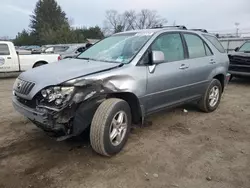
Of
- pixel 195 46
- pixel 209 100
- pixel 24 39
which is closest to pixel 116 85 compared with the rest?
pixel 195 46

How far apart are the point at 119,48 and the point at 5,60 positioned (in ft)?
27.9

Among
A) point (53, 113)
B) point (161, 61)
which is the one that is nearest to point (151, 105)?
point (161, 61)

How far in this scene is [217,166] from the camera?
3189 millimetres

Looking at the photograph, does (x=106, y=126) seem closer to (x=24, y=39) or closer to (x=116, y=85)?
(x=116, y=85)

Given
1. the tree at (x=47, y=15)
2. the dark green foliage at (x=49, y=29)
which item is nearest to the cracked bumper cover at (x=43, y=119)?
the dark green foliage at (x=49, y=29)

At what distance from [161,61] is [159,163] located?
59.3 inches

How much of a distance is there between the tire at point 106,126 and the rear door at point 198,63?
1.79 m

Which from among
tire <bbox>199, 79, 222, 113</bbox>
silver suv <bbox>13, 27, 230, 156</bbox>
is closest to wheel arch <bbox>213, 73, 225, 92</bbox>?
tire <bbox>199, 79, 222, 113</bbox>

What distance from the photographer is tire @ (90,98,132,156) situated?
3121 mm

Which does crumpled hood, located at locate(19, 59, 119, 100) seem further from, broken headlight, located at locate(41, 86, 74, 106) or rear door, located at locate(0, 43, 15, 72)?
rear door, located at locate(0, 43, 15, 72)

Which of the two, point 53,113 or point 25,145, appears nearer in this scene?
point 53,113

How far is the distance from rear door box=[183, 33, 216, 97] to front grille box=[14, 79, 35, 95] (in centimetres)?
272

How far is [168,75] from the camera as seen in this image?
405cm

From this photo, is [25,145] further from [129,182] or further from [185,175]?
[185,175]
